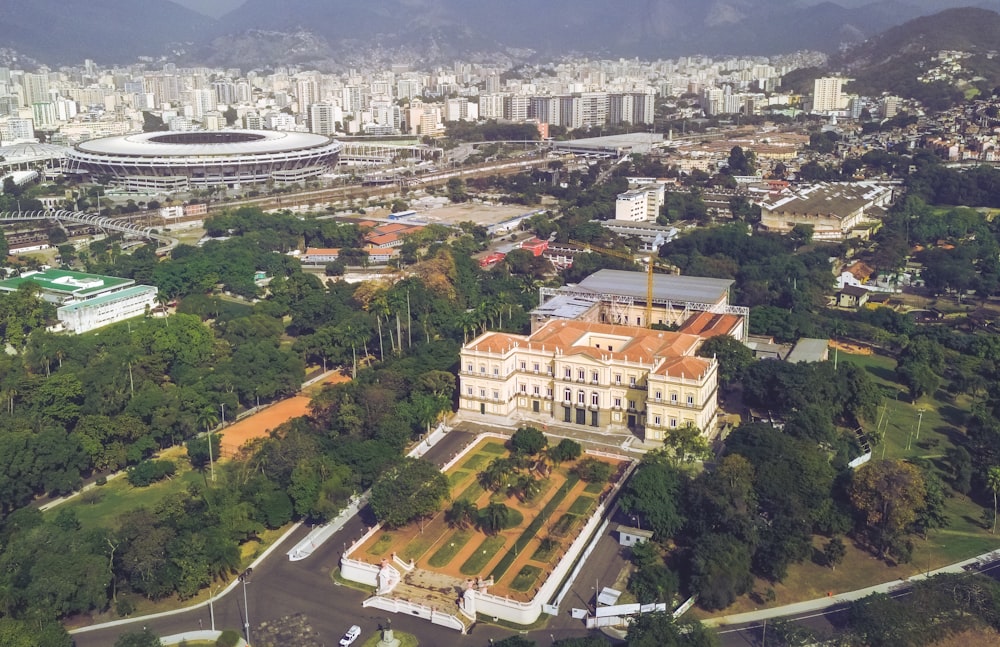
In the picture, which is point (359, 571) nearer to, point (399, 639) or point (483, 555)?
point (399, 639)

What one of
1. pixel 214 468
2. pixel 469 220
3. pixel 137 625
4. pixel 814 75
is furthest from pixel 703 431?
pixel 814 75

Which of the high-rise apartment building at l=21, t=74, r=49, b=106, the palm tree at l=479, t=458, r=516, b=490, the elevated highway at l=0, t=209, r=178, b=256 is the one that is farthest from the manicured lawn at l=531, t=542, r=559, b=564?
the high-rise apartment building at l=21, t=74, r=49, b=106

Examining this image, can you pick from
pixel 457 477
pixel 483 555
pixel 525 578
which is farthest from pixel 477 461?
pixel 525 578

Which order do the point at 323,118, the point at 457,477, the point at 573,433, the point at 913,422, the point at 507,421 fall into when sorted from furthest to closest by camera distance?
the point at 323,118, the point at 913,422, the point at 507,421, the point at 573,433, the point at 457,477

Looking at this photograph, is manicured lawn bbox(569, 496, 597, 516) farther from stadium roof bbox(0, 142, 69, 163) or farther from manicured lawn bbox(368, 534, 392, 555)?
stadium roof bbox(0, 142, 69, 163)

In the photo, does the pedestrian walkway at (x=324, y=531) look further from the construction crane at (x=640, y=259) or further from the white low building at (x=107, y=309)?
the white low building at (x=107, y=309)
